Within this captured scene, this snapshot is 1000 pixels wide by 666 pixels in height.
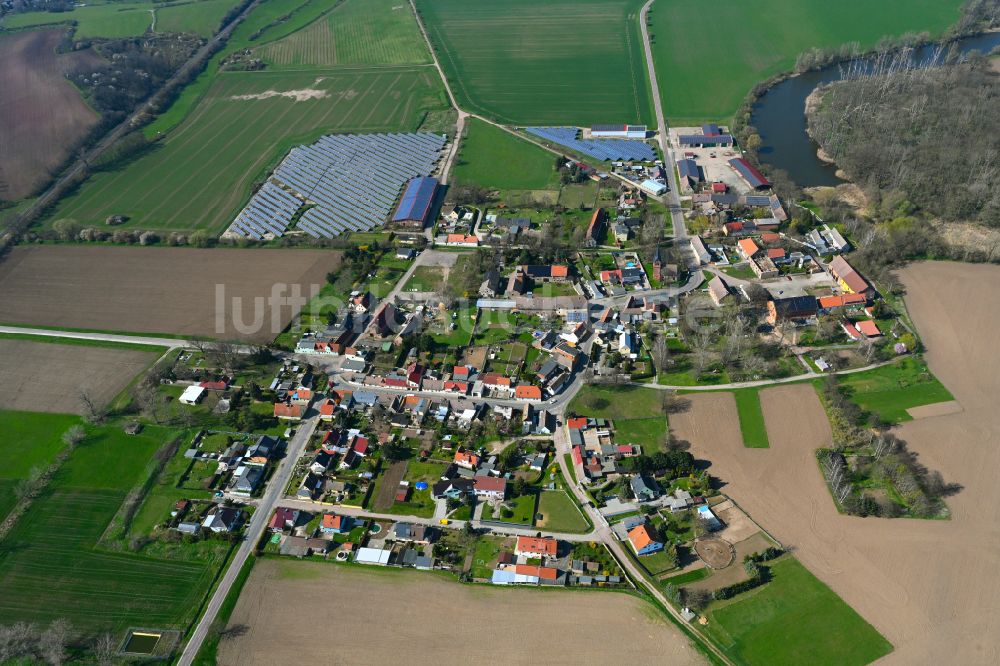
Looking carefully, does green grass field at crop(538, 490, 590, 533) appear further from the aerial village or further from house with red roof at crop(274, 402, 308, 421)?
house with red roof at crop(274, 402, 308, 421)

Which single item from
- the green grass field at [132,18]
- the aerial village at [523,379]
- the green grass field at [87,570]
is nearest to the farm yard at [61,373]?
the aerial village at [523,379]

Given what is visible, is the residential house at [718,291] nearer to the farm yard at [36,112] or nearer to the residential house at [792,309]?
the residential house at [792,309]

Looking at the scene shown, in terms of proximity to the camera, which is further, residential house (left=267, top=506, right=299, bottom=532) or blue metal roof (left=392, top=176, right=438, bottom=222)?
blue metal roof (left=392, top=176, right=438, bottom=222)

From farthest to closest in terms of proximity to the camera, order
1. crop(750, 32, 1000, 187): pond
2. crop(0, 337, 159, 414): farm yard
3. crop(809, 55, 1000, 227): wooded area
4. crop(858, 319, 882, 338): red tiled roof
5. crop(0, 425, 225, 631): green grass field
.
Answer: crop(750, 32, 1000, 187): pond → crop(809, 55, 1000, 227): wooded area → crop(858, 319, 882, 338): red tiled roof → crop(0, 337, 159, 414): farm yard → crop(0, 425, 225, 631): green grass field

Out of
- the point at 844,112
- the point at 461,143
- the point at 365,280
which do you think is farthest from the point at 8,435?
the point at 844,112

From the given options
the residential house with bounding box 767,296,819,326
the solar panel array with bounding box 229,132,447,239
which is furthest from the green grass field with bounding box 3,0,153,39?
the residential house with bounding box 767,296,819,326

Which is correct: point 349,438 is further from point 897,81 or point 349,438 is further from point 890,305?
point 897,81
